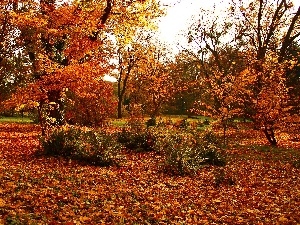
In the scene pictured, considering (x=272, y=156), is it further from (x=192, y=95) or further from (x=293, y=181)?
(x=192, y=95)

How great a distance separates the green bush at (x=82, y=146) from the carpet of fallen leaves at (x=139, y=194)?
1.59 feet

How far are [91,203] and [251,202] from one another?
13.9ft

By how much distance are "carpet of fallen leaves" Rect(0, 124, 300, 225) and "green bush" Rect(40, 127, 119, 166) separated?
1.59 feet

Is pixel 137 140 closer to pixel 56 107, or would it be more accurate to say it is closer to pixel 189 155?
pixel 189 155

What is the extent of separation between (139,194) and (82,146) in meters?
4.88

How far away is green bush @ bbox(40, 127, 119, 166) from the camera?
13234 millimetres

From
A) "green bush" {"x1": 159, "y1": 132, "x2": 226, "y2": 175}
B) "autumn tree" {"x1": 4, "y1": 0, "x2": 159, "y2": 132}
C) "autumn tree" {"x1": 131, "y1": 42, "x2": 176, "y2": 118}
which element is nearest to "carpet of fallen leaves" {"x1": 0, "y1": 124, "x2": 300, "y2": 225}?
"green bush" {"x1": 159, "y1": 132, "x2": 226, "y2": 175}

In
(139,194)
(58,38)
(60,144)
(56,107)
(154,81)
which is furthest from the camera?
(154,81)

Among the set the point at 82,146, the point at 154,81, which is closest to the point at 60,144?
the point at 82,146

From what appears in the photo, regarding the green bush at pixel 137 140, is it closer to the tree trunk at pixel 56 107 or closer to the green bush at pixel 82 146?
the green bush at pixel 82 146

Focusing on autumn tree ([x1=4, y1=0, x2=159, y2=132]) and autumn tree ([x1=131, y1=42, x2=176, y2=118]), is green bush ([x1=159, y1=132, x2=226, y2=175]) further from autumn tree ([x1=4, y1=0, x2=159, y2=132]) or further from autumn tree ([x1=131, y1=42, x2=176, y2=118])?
autumn tree ([x1=131, y1=42, x2=176, y2=118])

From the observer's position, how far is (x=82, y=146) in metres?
13.5

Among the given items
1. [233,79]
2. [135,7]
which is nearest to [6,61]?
[135,7]

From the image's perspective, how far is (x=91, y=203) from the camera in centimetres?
793
